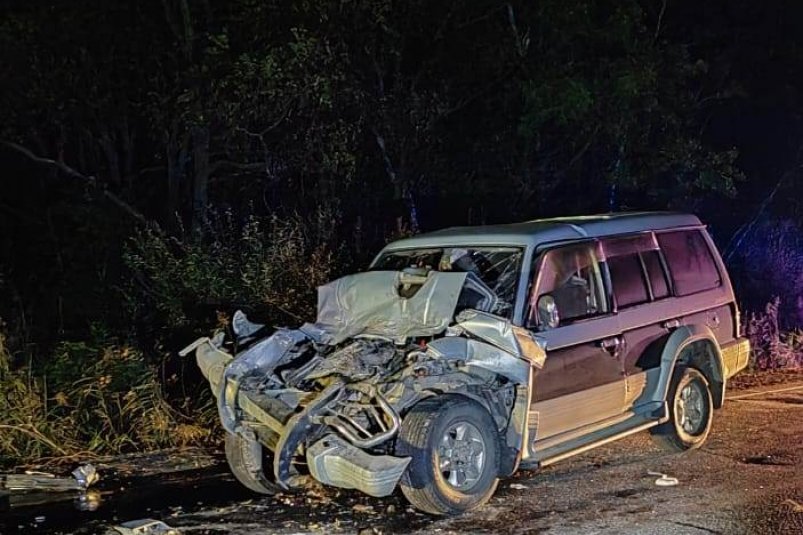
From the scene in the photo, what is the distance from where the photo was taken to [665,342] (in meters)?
7.54

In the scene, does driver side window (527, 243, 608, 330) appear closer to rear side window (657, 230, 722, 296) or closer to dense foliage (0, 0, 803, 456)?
rear side window (657, 230, 722, 296)

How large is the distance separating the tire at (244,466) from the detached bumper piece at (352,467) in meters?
1.06

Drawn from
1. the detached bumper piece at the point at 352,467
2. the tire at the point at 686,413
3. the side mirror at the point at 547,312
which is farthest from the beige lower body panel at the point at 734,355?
the detached bumper piece at the point at 352,467

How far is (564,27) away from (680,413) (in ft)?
29.8

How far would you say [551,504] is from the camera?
21.0 ft

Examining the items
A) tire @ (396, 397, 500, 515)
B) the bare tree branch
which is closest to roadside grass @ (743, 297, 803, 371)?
tire @ (396, 397, 500, 515)

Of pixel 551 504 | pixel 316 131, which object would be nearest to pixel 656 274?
pixel 551 504

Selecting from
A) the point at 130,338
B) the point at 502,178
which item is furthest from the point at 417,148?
the point at 130,338

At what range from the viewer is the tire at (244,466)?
6.79m

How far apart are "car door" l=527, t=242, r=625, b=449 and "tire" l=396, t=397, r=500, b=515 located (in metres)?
0.43

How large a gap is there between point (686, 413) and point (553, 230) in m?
2.01

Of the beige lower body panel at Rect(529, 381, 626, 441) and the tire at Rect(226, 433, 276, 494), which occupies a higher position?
the beige lower body panel at Rect(529, 381, 626, 441)

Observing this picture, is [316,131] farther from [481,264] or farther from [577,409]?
[577,409]

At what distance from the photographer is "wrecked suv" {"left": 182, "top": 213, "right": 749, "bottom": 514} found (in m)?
6.02
